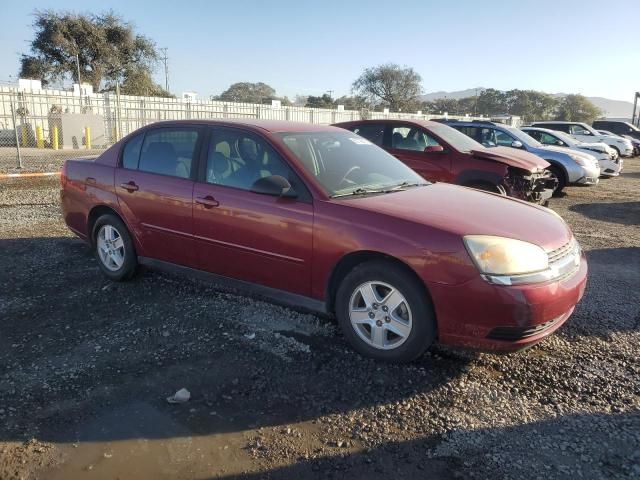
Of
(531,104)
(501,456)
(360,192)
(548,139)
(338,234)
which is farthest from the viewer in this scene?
(531,104)

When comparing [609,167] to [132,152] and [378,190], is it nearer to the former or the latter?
[378,190]

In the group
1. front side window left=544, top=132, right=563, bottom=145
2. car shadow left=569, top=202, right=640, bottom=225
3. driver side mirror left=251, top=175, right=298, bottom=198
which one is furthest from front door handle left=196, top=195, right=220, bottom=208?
front side window left=544, top=132, right=563, bottom=145

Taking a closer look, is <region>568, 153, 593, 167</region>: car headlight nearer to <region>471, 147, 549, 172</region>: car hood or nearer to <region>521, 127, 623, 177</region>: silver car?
<region>521, 127, 623, 177</region>: silver car

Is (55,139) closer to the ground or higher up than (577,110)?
closer to the ground

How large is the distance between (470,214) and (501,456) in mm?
1607

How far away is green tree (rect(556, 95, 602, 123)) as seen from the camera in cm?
6869

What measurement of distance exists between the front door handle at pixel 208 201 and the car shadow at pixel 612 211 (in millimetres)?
7528

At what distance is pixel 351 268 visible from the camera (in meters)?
3.62

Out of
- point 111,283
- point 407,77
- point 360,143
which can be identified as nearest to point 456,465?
point 360,143

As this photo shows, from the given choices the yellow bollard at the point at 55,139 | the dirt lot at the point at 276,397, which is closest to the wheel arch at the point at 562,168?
the dirt lot at the point at 276,397

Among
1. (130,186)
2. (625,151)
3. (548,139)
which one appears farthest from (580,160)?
(625,151)

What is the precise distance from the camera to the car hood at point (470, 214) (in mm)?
3324

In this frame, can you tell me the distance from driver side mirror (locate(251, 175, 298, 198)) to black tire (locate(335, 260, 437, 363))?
0.77 meters

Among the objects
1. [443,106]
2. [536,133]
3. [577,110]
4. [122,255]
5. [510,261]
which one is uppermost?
[443,106]
